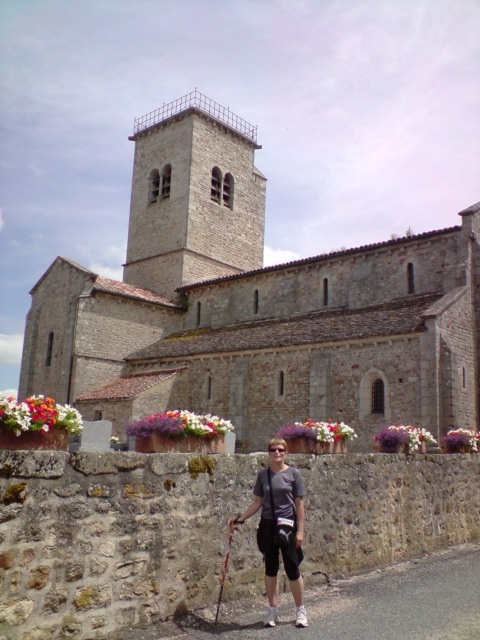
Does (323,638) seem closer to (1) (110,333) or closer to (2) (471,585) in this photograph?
(2) (471,585)

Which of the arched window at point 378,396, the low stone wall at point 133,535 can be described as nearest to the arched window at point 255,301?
the arched window at point 378,396

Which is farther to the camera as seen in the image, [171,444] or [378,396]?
[378,396]

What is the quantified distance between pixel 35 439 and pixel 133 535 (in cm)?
138

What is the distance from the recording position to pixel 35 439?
5.83m

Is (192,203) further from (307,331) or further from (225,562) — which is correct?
(225,562)

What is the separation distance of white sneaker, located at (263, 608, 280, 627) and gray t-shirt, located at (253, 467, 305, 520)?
97cm

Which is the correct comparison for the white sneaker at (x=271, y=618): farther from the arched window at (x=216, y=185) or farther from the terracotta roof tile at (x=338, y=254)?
the arched window at (x=216, y=185)

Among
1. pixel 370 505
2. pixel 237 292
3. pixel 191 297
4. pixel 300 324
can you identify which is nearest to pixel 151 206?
pixel 191 297

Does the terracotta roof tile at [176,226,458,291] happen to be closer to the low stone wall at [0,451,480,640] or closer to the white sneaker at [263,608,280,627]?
the low stone wall at [0,451,480,640]

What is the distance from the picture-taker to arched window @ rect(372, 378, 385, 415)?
21859 mm

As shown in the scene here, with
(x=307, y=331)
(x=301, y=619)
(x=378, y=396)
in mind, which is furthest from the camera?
(x=307, y=331)

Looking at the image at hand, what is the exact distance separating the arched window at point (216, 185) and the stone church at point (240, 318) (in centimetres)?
8

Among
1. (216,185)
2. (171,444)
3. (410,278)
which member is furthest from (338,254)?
(171,444)

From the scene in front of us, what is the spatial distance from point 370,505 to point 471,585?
1745mm
